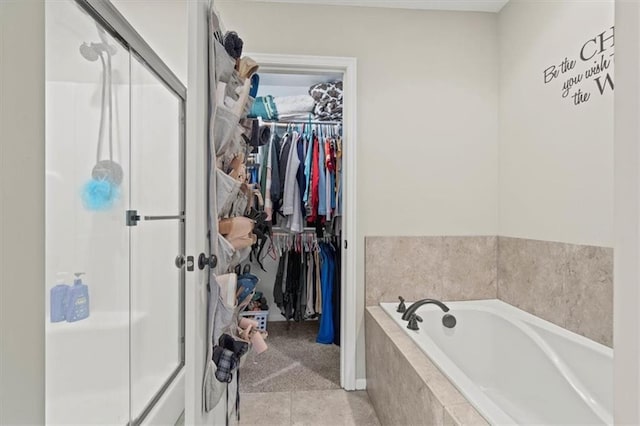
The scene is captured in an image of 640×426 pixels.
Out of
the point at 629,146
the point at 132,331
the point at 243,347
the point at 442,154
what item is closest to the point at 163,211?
the point at 132,331

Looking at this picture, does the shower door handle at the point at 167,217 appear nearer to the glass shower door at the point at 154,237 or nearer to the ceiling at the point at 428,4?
the glass shower door at the point at 154,237

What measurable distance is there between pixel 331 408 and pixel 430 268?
3.43 ft

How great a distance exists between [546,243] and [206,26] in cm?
193

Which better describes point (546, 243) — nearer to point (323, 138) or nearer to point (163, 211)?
point (323, 138)

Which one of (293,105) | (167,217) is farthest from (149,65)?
(293,105)

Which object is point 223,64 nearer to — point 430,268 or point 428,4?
point 428,4

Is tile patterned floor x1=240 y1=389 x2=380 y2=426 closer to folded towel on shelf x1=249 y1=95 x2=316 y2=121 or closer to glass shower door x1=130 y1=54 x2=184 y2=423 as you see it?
glass shower door x1=130 y1=54 x2=184 y2=423

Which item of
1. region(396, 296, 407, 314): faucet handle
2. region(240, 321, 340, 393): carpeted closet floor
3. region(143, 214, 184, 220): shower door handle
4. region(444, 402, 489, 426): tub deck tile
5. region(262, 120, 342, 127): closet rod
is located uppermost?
region(262, 120, 342, 127): closet rod

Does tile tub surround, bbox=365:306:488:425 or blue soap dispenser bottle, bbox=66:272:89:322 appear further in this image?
blue soap dispenser bottle, bbox=66:272:89:322

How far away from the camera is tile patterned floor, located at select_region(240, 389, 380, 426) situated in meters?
1.85

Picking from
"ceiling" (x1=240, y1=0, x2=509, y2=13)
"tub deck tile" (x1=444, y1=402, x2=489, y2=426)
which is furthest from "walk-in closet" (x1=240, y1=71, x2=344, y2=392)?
"tub deck tile" (x1=444, y1=402, x2=489, y2=426)

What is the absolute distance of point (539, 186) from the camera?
6.39 feet

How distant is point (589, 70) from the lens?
1608 millimetres

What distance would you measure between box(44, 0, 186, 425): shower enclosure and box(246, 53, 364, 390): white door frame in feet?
2.81
